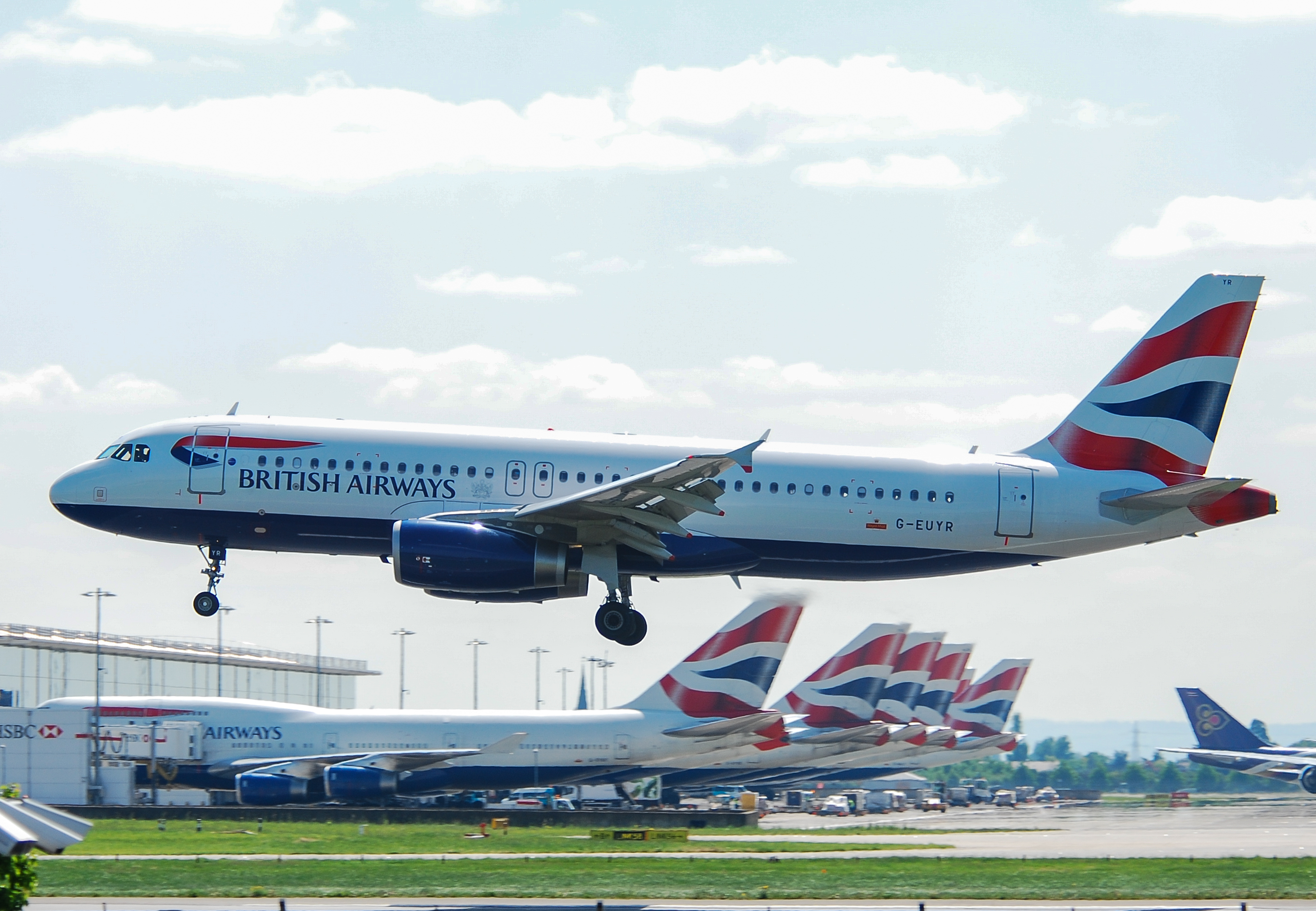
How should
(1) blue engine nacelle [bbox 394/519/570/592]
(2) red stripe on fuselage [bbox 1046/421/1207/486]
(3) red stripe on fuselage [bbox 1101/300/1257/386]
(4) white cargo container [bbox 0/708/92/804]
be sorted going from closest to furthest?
(1) blue engine nacelle [bbox 394/519/570/592]
(2) red stripe on fuselage [bbox 1046/421/1207/486]
(3) red stripe on fuselage [bbox 1101/300/1257/386]
(4) white cargo container [bbox 0/708/92/804]

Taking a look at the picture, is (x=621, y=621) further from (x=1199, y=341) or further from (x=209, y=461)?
(x=1199, y=341)

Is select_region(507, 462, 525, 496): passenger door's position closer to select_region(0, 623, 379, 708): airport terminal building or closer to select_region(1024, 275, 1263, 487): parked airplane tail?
select_region(1024, 275, 1263, 487): parked airplane tail

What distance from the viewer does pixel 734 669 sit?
218ft

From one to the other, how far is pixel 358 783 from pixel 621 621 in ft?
90.1

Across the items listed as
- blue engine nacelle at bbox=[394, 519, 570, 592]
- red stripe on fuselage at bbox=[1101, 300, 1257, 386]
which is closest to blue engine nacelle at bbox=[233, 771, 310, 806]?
blue engine nacelle at bbox=[394, 519, 570, 592]

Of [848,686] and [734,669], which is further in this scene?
[848,686]

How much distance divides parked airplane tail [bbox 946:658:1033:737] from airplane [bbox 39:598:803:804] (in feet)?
149

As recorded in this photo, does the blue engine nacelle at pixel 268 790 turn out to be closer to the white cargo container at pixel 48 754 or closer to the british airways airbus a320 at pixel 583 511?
the white cargo container at pixel 48 754

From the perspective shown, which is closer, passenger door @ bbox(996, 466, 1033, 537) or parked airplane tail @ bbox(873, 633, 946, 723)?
passenger door @ bbox(996, 466, 1033, 537)

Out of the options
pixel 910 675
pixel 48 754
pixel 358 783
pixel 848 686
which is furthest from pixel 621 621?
pixel 910 675

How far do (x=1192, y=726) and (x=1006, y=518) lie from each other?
8317 centimetres

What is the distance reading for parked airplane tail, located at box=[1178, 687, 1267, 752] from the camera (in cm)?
11012

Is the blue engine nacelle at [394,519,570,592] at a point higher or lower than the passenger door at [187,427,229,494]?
lower

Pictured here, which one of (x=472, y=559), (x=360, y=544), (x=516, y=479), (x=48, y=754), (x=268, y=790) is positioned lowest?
(x=268, y=790)
